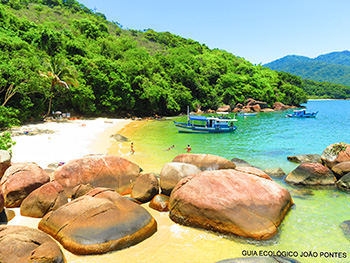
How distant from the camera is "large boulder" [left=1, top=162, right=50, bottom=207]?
8258mm

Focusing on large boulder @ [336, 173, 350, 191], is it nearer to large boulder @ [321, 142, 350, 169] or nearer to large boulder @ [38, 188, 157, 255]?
large boulder @ [321, 142, 350, 169]

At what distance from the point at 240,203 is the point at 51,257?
17.8 feet

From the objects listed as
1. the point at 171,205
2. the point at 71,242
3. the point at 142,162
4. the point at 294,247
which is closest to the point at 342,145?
the point at 294,247

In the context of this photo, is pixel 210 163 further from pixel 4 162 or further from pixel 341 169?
pixel 4 162

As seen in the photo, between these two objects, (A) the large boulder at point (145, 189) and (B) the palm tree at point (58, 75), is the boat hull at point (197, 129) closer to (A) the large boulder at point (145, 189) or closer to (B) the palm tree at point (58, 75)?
(B) the palm tree at point (58, 75)

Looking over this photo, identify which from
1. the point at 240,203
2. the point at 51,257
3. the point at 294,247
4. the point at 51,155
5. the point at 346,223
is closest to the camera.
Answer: the point at 51,257

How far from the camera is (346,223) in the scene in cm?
813

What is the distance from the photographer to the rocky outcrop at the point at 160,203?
28.6ft

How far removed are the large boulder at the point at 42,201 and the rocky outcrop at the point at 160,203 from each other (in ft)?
10.3

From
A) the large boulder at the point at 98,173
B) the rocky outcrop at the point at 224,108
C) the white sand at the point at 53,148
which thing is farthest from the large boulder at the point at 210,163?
the rocky outcrop at the point at 224,108

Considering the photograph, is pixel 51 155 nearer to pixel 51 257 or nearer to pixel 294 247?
pixel 51 257

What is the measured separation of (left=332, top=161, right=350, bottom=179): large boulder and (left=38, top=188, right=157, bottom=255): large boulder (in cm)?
1040

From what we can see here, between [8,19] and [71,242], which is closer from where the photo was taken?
[71,242]

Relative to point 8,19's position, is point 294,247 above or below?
below
